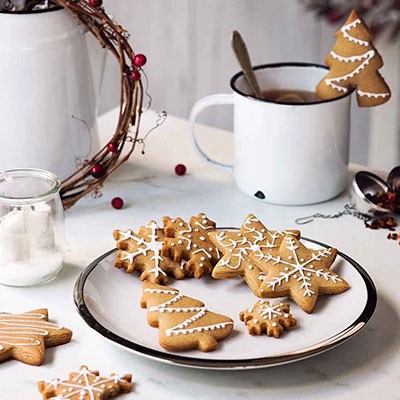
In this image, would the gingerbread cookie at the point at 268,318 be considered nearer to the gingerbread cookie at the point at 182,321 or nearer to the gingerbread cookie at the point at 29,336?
the gingerbread cookie at the point at 182,321

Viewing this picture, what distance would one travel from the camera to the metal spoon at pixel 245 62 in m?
1.12

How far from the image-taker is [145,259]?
914mm

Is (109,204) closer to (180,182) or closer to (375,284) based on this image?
(180,182)

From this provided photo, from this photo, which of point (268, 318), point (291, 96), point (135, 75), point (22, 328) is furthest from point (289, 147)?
point (22, 328)

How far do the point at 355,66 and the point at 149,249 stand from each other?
1.18 ft

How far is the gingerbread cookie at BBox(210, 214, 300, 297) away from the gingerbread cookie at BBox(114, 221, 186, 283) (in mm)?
51

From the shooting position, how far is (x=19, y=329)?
823mm

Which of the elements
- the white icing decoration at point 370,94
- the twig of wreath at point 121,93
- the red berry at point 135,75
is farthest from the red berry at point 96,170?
the white icing decoration at point 370,94

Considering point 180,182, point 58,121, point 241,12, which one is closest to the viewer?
point 58,121

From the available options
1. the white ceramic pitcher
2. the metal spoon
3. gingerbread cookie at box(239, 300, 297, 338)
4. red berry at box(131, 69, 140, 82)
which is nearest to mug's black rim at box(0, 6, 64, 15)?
the white ceramic pitcher

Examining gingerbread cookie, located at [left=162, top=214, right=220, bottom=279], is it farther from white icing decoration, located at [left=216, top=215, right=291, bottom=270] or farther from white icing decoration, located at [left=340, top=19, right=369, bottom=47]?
white icing decoration, located at [left=340, top=19, right=369, bottom=47]

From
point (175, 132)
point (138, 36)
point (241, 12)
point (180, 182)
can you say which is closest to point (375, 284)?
point (180, 182)

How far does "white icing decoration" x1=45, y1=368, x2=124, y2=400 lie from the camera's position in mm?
732

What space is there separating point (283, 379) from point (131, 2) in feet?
4.63
